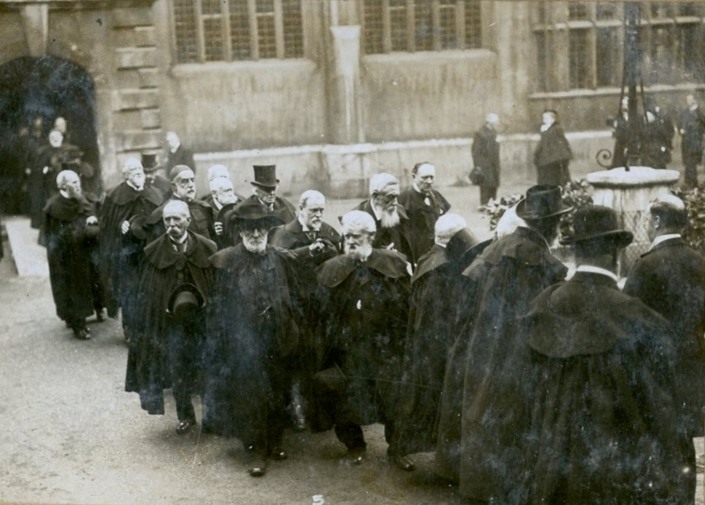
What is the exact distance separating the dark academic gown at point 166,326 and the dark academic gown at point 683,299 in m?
3.56

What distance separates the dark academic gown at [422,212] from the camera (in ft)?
A: 32.0

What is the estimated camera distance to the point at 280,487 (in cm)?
692

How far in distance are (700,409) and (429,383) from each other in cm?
182

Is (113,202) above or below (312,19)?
below

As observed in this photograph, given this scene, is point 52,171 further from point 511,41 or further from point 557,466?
point 557,466

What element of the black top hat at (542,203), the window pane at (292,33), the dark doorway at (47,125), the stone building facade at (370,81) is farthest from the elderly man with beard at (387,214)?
the window pane at (292,33)

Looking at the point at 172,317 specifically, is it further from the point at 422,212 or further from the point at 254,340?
the point at 422,212

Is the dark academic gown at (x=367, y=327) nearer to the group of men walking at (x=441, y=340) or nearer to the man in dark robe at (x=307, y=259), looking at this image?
the group of men walking at (x=441, y=340)

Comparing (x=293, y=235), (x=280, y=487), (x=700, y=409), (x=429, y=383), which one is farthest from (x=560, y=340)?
(x=293, y=235)

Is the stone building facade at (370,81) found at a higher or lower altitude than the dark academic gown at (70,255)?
higher

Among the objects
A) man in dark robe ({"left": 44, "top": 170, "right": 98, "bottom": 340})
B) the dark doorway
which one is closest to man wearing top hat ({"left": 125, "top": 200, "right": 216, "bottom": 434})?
man in dark robe ({"left": 44, "top": 170, "right": 98, "bottom": 340})

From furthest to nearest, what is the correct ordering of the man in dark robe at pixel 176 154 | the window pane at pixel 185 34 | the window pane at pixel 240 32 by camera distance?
the window pane at pixel 240 32 → the window pane at pixel 185 34 → the man in dark robe at pixel 176 154

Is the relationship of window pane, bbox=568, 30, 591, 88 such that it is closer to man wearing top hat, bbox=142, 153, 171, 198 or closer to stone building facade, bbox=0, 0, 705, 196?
stone building facade, bbox=0, 0, 705, 196

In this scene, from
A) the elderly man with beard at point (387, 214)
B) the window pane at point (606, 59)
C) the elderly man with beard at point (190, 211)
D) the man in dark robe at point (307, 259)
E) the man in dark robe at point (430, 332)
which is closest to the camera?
the man in dark robe at point (430, 332)
